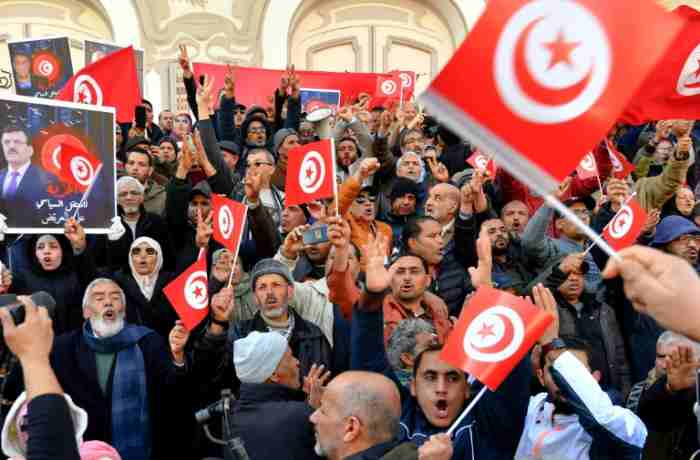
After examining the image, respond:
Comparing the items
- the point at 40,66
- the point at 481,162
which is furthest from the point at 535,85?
the point at 40,66

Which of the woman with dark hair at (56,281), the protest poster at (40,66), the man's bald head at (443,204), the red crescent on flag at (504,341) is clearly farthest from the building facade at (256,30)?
the red crescent on flag at (504,341)

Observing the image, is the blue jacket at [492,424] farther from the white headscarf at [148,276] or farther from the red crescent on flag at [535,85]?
the white headscarf at [148,276]

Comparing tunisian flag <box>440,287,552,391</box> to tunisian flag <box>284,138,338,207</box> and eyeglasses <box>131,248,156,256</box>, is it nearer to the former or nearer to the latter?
tunisian flag <box>284,138,338,207</box>

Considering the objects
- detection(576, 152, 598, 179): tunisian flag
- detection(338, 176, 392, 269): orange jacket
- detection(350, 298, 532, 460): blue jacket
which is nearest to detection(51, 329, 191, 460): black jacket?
detection(338, 176, 392, 269): orange jacket

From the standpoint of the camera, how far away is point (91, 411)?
452 centimetres

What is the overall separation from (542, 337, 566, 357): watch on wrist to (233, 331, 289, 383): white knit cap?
982 mm

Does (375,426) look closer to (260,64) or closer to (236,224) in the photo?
(236,224)

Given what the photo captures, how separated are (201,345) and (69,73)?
4189 millimetres

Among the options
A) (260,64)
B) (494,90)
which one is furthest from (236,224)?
(260,64)

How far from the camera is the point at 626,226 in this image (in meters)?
5.13

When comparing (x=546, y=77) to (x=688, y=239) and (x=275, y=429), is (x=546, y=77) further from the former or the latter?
(x=688, y=239)

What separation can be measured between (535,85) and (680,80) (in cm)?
342

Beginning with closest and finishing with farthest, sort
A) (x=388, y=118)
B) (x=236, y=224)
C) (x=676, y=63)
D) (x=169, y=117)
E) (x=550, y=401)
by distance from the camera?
(x=550, y=401), (x=236, y=224), (x=676, y=63), (x=388, y=118), (x=169, y=117)

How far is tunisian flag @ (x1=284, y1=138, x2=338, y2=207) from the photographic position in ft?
17.4
